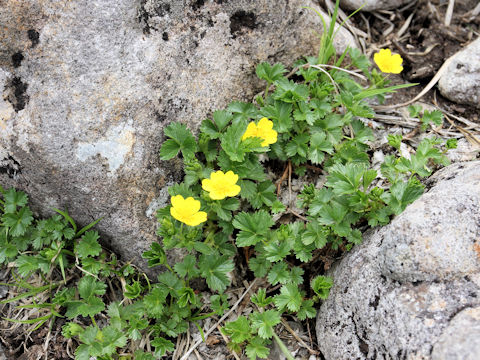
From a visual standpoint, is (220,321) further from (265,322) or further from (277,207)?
(277,207)

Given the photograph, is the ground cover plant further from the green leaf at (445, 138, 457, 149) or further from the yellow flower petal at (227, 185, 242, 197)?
the green leaf at (445, 138, 457, 149)

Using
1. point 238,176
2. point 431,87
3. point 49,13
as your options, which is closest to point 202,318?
point 238,176

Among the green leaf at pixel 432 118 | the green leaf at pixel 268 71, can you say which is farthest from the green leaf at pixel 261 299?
the green leaf at pixel 432 118

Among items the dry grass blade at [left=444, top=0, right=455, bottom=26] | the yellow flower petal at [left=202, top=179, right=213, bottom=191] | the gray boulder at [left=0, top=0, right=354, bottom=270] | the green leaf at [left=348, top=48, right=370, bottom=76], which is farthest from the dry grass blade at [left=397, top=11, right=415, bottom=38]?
the yellow flower petal at [left=202, top=179, right=213, bottom=191]

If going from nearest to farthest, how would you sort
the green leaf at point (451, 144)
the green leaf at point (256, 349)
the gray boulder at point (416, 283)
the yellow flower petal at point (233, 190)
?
1. the gray boulder at point (416, 283)
2. the green leaf at point (256, 349)
3. the yellow flower petal at point (233, 190)
4. the green leaf at point (451, 144)

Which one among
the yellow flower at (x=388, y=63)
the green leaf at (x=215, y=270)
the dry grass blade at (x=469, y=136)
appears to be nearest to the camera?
the green leaf at (x=215, y=270)

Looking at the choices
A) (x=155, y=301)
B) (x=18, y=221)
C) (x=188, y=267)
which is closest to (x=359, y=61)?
(x=188, y=267)

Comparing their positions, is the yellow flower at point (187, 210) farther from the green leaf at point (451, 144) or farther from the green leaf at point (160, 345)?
the green leaf at point (451, 144)
